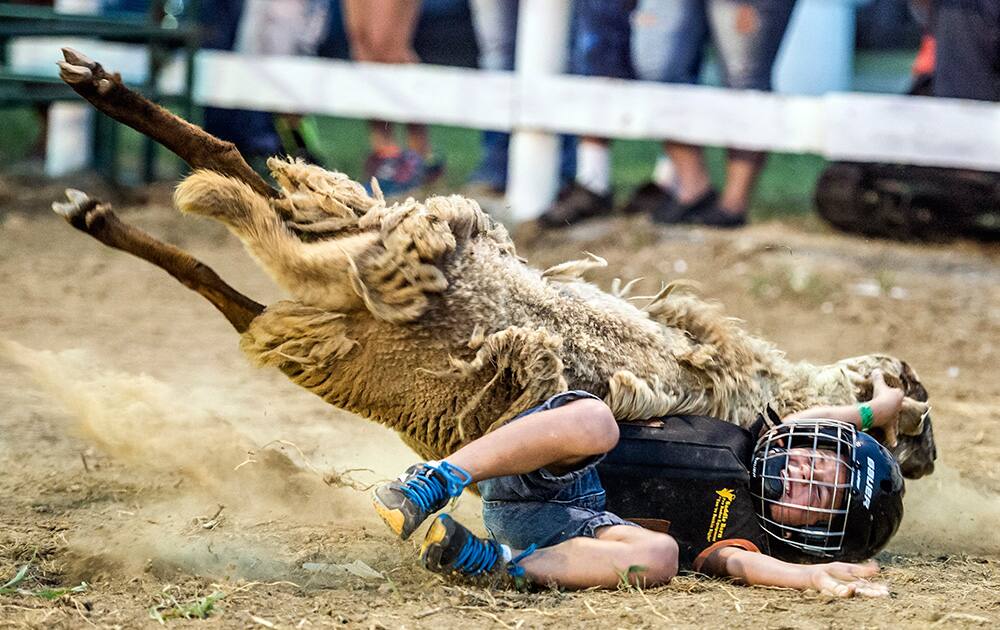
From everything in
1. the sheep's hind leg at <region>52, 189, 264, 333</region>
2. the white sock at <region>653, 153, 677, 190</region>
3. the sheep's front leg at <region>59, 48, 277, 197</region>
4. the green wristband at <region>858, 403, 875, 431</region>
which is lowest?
the green wristband at <region>858, 403, 875, 431</region>

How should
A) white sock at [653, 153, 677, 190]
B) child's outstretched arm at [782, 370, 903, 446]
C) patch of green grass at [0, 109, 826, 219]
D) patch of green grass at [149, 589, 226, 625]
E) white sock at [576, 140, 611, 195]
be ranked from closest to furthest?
patch of green grass at [149, 589, 226, 625], child's outstretched arm at [782, 370, 903, 446], white sock at [576, 140, 611, 195], white sock at [653, 153, 677, 190], patch of green grass at [0, 109, 826, 219]

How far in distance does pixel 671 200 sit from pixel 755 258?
0.94 meters

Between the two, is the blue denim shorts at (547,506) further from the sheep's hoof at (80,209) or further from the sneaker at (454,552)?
the sheep's hoof at (80,209)

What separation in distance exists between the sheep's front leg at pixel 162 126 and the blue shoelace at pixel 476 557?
1.06 metres

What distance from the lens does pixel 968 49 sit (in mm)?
6973

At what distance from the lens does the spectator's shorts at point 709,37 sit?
730 centimetres

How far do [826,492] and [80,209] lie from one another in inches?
82.4

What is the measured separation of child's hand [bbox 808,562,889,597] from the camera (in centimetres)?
311

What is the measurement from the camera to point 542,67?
25.5 ft

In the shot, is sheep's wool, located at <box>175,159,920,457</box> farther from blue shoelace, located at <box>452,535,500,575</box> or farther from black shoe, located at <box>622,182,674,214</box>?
black shoe, located at <box>622,182,674,214</box>

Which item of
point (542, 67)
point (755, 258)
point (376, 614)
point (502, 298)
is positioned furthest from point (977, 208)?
point (376, 614)

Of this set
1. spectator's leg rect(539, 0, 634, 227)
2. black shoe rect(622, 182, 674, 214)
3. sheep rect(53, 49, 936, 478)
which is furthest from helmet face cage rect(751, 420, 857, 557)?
black shoe rect(622, 182, 674, 214)

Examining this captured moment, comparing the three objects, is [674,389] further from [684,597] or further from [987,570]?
[987,570]

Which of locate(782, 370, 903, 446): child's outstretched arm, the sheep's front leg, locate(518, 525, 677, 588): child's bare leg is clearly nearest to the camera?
locate(518, 525, 677, 588): child's bare leg
